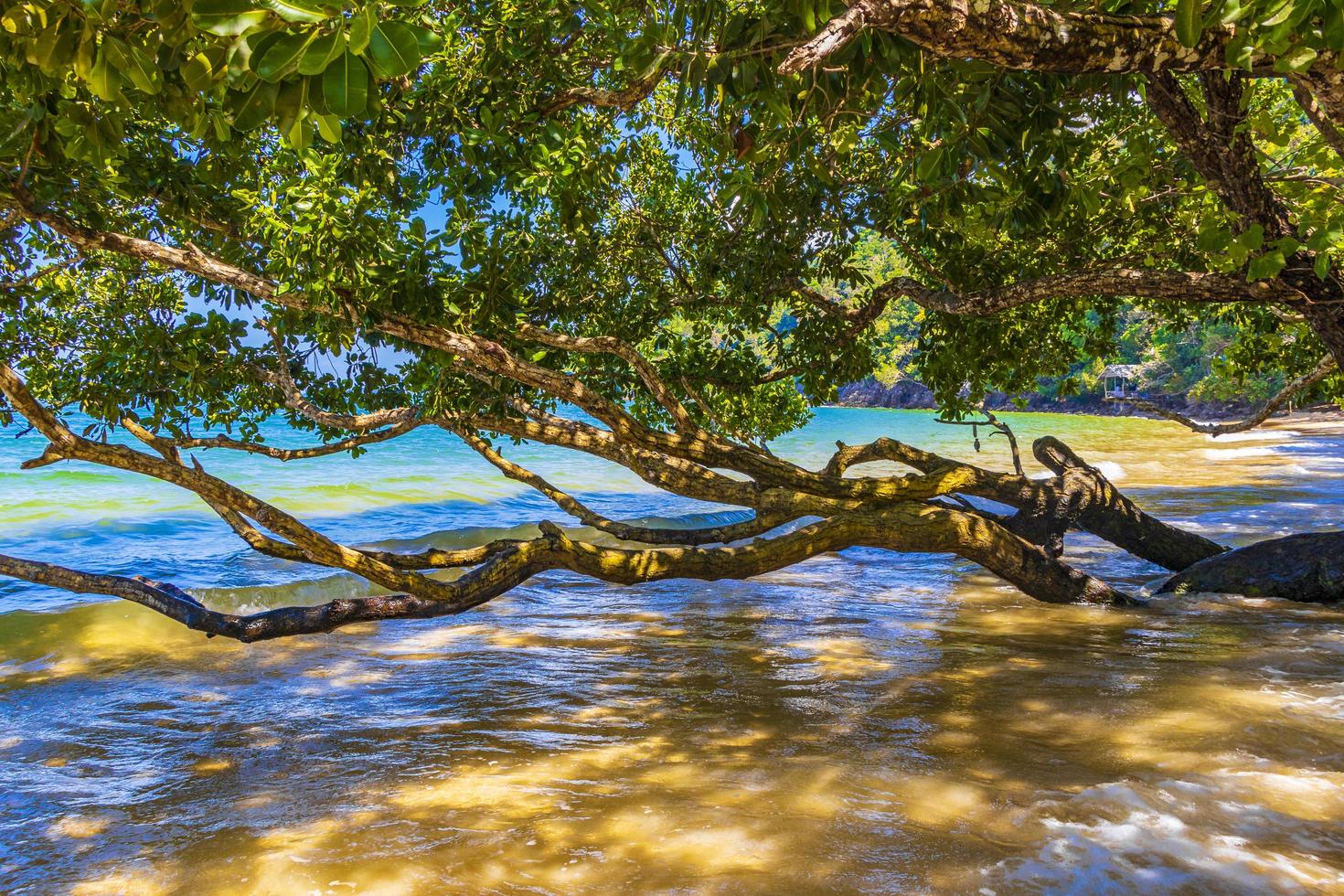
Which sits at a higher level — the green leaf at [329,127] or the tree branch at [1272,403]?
the green leaf at [329,127]

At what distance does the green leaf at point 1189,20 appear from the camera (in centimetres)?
234

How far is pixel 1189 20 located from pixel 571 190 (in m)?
3.47

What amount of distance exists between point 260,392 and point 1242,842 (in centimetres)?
720

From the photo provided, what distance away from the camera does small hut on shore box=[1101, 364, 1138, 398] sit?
63.6 m

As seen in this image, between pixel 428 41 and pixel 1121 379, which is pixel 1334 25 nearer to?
pixel 428 41

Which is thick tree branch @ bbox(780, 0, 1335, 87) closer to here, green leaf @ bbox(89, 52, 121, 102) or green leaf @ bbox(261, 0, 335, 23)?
green leaf @ bbox(261, 0, 335, 23)

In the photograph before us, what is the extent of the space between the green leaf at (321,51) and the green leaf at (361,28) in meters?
0.04

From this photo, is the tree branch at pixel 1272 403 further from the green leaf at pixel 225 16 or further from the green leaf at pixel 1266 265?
the green leaf at pixel 225 16

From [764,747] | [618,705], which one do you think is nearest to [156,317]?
[618,705]

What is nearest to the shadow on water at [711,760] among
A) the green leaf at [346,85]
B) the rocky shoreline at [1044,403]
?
the green leaf at [346,85]

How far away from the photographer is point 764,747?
14.5 feet

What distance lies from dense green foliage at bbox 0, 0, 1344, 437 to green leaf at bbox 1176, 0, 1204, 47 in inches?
0.7

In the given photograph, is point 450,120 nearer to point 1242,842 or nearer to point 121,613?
point 1242,842

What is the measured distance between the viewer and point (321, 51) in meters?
1.47
